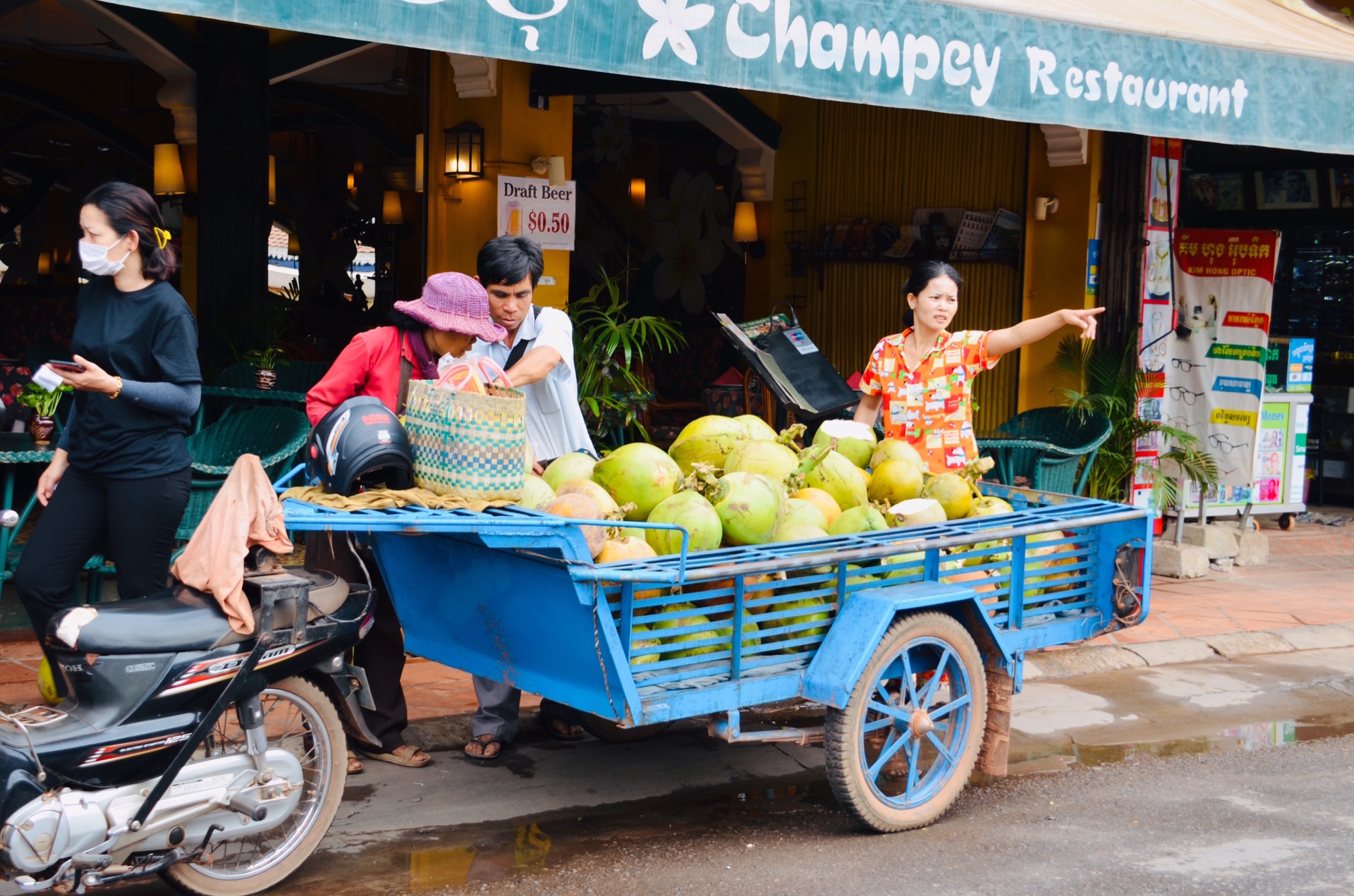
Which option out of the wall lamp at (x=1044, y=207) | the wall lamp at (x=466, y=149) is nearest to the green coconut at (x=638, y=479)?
the wall lamp at (x=466, y=149)

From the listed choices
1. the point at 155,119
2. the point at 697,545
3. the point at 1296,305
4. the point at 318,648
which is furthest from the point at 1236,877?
the point at 155,119

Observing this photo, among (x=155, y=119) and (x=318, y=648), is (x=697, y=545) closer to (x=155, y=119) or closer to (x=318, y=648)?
(x=318, y=648)

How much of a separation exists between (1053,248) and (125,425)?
7141 mm

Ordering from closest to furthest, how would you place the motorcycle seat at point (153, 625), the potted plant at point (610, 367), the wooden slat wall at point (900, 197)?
1. the motorcycle seat at point (153, 625)
2. the potted plant at point (610, 367)
3. the wooden slat wall at point (900, 197)

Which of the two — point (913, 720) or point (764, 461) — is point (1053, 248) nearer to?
point (764, 461)

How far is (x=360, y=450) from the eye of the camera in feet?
11.9

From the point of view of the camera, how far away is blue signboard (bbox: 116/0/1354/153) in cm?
451

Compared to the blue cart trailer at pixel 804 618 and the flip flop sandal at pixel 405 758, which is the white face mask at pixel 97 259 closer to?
the blue cart trailer at pixel 804 618

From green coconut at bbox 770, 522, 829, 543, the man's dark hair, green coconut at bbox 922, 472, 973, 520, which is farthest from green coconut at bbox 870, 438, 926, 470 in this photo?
the man's dark hair

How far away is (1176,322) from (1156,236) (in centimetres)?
70

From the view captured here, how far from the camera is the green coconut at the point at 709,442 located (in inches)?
186

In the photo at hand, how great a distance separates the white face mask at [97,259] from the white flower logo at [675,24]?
2.06m

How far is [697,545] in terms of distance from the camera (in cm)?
400

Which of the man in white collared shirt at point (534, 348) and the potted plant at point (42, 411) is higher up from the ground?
the man in white collared shirt at point (534, 348)
